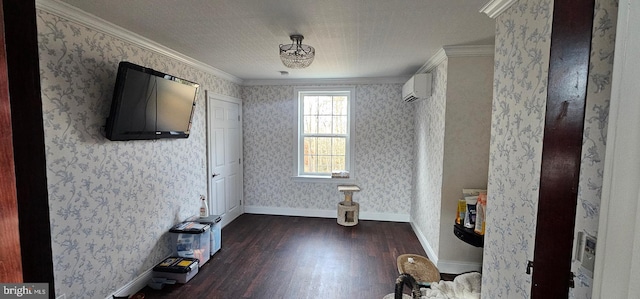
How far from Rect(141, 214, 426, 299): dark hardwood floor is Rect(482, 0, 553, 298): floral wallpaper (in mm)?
1184

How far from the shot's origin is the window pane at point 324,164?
444 centimetres

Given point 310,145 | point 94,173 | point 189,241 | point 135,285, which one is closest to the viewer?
point 94,173

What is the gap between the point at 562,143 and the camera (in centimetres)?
60

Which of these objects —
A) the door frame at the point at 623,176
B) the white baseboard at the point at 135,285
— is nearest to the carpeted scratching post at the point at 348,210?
the white baseboard at the point at 135,285

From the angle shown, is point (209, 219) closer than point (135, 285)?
No

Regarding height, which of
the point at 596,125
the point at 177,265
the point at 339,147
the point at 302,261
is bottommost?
the point at 302,261

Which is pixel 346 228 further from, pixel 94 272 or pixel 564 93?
pixel 564 93

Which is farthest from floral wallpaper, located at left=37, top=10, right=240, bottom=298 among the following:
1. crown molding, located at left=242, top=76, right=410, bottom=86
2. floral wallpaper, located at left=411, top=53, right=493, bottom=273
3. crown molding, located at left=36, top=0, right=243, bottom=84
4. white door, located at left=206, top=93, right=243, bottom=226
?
floral wallpaper, located at left=411, top=53, right=493, bottom=273

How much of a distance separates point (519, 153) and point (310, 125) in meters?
3.29

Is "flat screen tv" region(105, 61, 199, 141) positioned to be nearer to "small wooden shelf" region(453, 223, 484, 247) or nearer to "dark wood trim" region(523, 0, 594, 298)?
"dark wood trim" region(523, 0, 594, 298)

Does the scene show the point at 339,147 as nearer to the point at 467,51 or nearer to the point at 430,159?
the point at 430,159

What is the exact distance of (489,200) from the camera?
171 centimetres

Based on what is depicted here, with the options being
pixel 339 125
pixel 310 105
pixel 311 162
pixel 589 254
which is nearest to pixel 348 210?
pixel 311 162

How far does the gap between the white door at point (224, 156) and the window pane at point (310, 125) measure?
1042 millimetres
